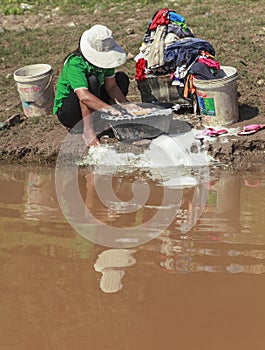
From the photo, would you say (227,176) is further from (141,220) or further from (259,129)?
(141,220)

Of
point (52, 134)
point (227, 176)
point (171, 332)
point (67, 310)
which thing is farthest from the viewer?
point (52, 134)

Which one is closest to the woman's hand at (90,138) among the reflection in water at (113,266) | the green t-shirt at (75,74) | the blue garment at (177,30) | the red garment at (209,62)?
the green t-shirt at (75,74)

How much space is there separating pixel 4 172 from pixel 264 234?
8.09 ft

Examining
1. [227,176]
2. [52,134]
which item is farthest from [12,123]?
[227,176]

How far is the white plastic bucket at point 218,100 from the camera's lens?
201 inches

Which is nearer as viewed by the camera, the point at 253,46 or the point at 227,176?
the point at 227,176

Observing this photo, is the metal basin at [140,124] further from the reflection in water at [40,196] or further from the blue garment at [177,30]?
the blue garment at [177,30]

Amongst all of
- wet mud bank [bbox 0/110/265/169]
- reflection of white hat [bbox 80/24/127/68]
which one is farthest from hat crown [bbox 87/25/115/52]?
wet mud bank [bbox 0/110/265/169]

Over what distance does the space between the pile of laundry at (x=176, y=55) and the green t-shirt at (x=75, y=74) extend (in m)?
0.55

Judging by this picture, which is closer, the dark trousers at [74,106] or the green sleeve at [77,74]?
the green sleeve at [77,74]

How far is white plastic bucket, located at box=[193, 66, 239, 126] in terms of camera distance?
511cm

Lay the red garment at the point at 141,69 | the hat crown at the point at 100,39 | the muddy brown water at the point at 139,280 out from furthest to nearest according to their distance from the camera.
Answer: the red garment at the point at 141,69 < the hat crown at the point at 100,39 < the muddy brown water at the point at 139,280

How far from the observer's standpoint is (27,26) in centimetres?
922

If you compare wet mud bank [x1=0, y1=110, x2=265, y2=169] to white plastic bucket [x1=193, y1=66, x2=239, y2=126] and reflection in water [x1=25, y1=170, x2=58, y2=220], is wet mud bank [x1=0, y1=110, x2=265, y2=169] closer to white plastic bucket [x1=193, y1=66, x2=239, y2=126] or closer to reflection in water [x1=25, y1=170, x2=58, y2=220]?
white plastic bucket [x1=193, y1=66, x2=239, y2=126]
